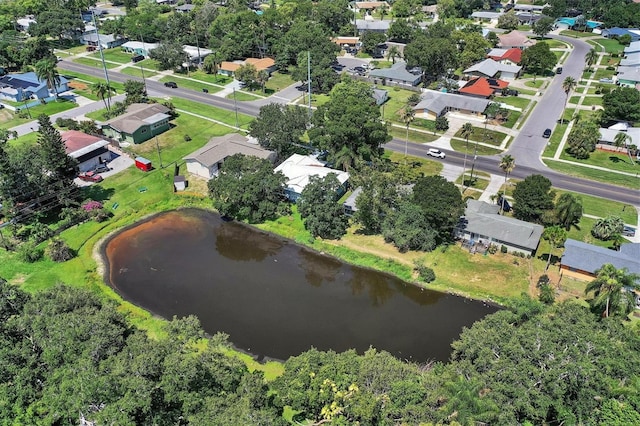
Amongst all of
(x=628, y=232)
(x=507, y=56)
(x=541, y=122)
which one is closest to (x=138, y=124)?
(x=541, y=122)

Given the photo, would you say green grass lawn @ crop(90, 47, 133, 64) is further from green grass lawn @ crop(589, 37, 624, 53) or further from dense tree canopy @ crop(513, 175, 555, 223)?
green grass lawn @ crop(589, 37, 624, 53)

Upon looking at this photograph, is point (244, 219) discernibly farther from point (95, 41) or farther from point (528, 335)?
point (95, 41)

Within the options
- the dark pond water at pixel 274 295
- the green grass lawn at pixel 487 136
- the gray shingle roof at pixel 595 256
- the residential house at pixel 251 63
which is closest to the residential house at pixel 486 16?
the residential house at pixel 251 63

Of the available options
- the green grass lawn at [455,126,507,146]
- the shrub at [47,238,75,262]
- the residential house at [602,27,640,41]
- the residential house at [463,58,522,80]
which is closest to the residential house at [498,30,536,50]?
the residential house at [463,58,522,80]

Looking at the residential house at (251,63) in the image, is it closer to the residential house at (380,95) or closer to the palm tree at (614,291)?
the residential house at (380,95)

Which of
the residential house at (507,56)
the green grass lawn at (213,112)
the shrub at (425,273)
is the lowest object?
the shrub at (425,273)

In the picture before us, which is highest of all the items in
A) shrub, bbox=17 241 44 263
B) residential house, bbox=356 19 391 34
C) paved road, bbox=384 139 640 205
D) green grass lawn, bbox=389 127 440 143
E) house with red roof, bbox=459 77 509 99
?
residential house, bbox=356 19 391 34
